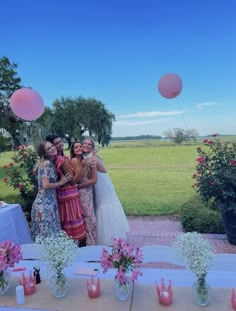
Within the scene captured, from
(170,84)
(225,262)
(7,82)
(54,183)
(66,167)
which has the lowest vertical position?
(225,262)

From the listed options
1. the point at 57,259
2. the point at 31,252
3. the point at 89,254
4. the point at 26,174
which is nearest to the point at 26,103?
the point at 26,174

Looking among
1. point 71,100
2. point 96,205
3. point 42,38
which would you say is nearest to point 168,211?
point 96,205

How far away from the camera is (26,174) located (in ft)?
15.2

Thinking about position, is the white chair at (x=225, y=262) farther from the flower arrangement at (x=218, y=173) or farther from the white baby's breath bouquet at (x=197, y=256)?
the flower arrangement at (x=218, y=173)

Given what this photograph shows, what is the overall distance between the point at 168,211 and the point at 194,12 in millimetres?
4986

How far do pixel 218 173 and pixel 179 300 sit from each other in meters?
2.77

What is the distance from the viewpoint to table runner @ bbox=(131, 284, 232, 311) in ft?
4.14

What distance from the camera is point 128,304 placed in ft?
4.31

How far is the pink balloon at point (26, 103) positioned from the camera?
155 inches

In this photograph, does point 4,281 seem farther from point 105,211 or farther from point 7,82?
point 7,82

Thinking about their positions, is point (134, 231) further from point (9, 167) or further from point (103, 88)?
point (103, 88)

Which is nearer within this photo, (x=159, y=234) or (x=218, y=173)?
(x=218, y=173)

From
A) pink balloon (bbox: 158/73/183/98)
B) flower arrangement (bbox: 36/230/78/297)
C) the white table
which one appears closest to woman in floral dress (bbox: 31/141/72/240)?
the white table

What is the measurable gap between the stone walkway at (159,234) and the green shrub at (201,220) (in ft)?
0.55
